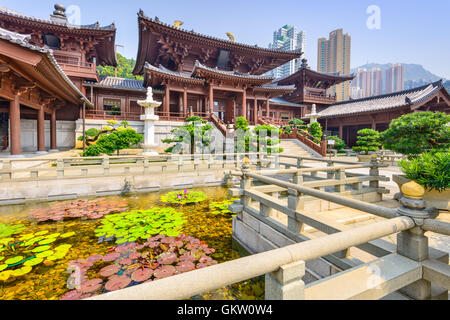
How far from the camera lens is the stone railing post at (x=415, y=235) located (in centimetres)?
186

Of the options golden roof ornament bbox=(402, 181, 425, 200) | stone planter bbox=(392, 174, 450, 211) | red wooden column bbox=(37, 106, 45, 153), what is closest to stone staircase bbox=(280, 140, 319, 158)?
stone planter bbox=(392, 174, 450, 211)

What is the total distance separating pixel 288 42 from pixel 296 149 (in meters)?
117

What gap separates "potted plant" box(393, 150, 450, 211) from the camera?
156 inches

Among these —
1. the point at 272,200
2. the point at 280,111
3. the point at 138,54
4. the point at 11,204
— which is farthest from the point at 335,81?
the point at 11,204

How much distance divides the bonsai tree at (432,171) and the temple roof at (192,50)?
18.9 m

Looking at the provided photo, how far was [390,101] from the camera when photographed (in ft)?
69.9

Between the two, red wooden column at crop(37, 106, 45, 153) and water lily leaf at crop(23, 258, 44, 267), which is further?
red wooden column at crop(37, 106, 45, 153)

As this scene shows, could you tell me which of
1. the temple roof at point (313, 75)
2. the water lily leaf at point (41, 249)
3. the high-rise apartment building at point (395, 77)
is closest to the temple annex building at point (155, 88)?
the temple roof at point (313, 75)

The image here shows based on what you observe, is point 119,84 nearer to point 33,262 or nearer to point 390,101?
point 33,262

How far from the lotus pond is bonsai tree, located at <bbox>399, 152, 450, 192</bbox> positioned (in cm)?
378

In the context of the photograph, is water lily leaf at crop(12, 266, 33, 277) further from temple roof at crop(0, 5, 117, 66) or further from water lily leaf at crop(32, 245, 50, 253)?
temple roof at crop(0, 5, 117, 66)

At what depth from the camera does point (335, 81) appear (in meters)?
30.3
